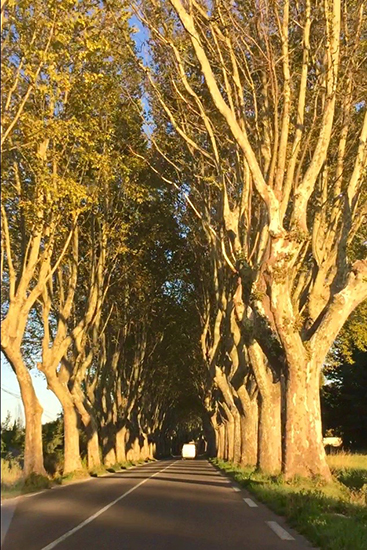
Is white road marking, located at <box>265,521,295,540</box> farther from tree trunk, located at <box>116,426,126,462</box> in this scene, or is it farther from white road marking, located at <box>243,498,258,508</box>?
tree trunk, located at <box>116,426,126,462</box>

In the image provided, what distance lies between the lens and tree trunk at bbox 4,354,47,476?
802 inches

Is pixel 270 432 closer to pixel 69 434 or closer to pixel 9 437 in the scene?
pixel 69 434

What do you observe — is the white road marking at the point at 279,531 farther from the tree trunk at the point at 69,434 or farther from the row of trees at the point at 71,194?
the tree trunk at the point at 69,434

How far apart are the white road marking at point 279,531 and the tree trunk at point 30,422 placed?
1099 centimetres

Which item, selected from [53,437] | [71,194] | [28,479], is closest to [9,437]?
[71,194]

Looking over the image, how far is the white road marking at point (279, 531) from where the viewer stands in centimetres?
931

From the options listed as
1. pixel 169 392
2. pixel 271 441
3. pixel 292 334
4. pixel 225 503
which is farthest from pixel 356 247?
pixel 169 392

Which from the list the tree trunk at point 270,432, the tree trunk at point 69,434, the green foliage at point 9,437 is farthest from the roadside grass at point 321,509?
the tree trunk at point 69,434

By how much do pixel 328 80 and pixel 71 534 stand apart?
10.2m

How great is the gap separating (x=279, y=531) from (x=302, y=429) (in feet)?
17.7

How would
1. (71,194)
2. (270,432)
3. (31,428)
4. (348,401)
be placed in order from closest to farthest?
1. (71,194)
2. (270,432)
3. (31,428)
4. (348,401)

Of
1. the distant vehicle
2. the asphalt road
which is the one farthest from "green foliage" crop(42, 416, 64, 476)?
the distant vehicle

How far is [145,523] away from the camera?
11.3m

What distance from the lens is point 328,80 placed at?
49.0ft
